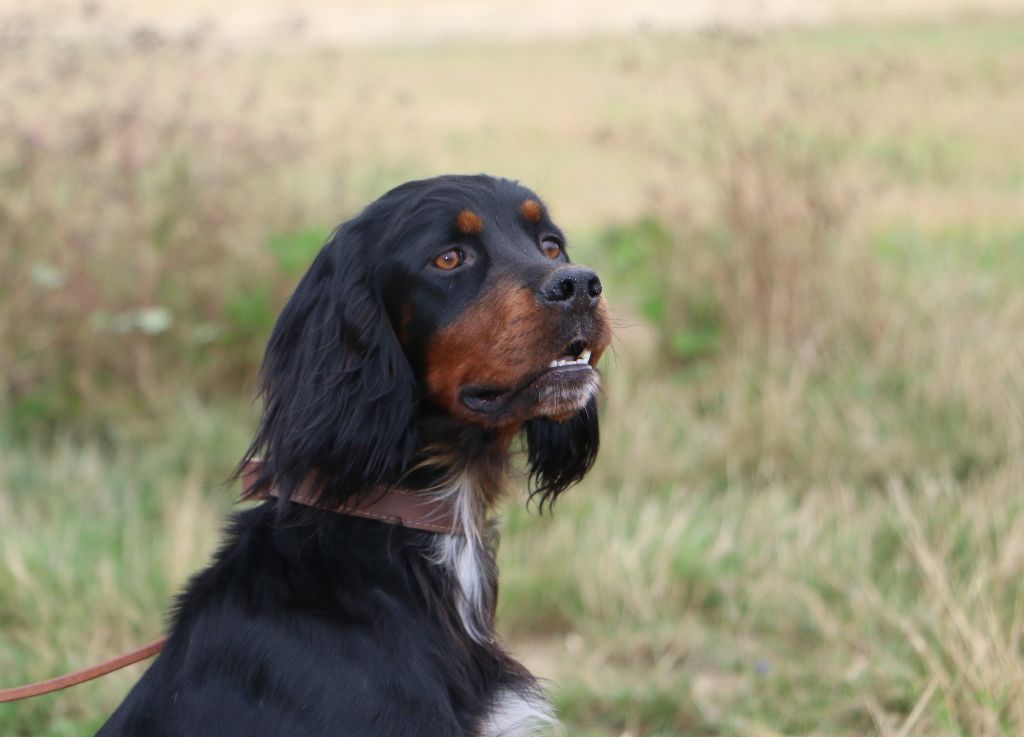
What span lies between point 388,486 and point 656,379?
338 cm

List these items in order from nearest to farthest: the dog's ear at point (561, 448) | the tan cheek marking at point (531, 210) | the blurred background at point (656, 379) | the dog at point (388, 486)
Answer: the dog at point (388, 486) → the tan cheek marking at point (531, 210) → the dog's ear at point (561, 448) → the blurred background at point (656, 379)

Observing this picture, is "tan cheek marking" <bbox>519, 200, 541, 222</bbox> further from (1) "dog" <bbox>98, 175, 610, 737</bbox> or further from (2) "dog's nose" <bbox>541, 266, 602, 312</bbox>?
(2) "dog's nose" <bbox>541, 266, 602, 312</bbox>

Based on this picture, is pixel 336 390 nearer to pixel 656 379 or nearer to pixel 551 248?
pixel 551 248

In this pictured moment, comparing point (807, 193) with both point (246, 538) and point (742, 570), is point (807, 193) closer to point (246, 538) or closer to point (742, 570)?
point (742, 570)

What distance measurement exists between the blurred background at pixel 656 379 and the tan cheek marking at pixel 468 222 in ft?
5.26

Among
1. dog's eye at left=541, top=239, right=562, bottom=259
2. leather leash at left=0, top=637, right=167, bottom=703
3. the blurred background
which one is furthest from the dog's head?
the blurred background

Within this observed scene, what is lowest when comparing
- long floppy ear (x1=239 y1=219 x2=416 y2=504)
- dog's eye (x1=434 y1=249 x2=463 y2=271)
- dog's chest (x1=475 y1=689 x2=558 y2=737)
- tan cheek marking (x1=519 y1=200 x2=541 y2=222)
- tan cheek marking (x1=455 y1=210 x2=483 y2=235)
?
dog's chest (x1=475 y1=689 x2=558 y2=737)

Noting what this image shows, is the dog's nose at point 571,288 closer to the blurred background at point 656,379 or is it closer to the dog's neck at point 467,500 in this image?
the dog's neck at point 467,500

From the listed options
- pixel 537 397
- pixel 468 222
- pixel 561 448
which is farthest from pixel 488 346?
pixel 561 448

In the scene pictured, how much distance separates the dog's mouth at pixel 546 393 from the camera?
2699mm

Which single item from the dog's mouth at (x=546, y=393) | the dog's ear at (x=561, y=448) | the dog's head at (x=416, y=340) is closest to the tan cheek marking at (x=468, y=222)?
the dog's head at (x=416, y=340)

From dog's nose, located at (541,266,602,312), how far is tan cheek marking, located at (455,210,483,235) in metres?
0.26

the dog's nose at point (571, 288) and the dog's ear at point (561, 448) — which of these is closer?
the dog's nose at point (571, 288)

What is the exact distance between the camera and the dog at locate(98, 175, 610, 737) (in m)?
2.45
